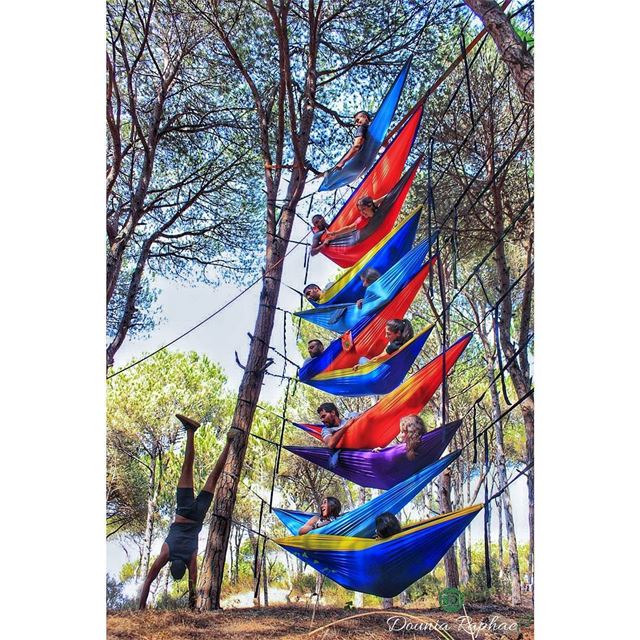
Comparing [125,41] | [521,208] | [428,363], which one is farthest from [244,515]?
[125,41]

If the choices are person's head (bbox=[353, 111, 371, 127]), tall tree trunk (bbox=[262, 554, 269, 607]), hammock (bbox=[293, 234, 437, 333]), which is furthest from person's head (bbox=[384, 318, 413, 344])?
tall tree trunk (bbox=[262, 554, 269, 607])

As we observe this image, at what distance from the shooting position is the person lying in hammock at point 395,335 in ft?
9.12

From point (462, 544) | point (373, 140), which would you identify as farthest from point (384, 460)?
point (373, 140)

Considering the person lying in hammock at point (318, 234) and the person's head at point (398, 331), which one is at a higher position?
the person lying in hammock at point (318, 234)

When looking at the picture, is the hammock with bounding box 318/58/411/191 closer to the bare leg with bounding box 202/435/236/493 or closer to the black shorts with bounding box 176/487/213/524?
the bare leg with bounding box 202/435/236/493

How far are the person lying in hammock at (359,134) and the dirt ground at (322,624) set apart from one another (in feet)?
6.09

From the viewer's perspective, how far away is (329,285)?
3.08 meters

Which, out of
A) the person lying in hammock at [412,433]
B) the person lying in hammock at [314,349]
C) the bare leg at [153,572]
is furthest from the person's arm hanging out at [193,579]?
the person lying in hammock at [412,433]

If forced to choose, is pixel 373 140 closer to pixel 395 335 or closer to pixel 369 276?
pixel 369 276

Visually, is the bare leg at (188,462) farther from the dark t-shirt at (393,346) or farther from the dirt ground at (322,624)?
the dark t-shirt at (393,346)

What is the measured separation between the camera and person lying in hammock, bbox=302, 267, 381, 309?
2.93m

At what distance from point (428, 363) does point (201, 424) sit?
1.09m

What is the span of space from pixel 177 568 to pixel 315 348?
3.60 ft
